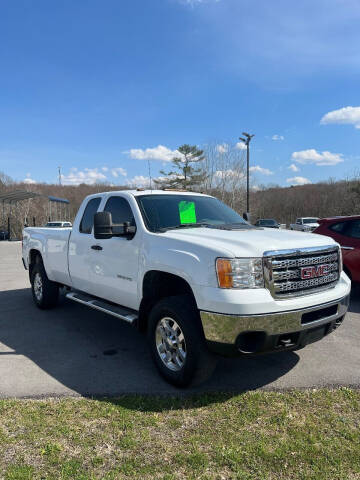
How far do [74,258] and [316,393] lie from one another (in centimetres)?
355

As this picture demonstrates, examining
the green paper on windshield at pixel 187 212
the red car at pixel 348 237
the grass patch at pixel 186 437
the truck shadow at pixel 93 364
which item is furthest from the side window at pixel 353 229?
the grass patch at pixel 186 437

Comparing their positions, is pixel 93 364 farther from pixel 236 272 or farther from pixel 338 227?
pixel 338 227

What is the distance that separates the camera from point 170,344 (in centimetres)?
358

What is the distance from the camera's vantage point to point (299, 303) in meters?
3.18

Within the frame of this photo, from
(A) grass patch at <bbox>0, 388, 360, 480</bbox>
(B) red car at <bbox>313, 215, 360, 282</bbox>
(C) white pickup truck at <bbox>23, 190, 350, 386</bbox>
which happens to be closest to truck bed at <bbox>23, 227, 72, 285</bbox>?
(C) white pickup truck at <bbox>23, 190, 350, 386</bbox>

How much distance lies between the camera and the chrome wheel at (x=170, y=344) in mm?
3490

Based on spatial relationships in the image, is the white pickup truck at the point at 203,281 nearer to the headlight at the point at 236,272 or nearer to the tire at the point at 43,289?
the headlight at the point at 236,272

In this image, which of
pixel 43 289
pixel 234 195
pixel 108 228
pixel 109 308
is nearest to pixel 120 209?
pixel 108 228

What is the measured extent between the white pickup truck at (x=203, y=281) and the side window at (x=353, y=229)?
317 cm

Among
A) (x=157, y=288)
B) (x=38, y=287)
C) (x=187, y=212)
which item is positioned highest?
(x=187, y=212)

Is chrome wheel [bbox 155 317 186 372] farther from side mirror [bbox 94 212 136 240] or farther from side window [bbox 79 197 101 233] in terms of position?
side window [bbox 79 197 101 233]

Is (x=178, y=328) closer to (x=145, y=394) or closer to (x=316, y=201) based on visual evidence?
(x=145, y=394)

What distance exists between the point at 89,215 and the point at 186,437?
132 inches

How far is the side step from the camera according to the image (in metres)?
4.03
